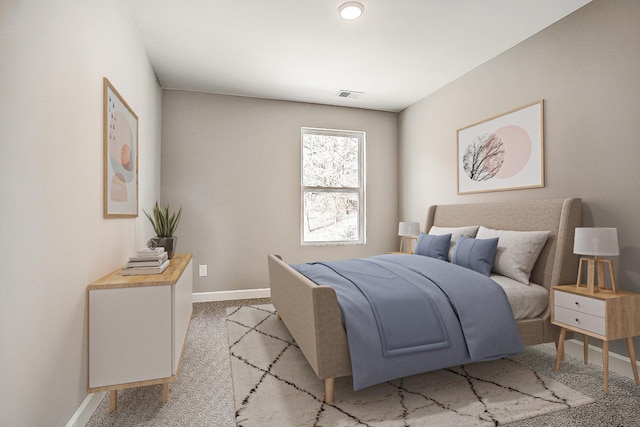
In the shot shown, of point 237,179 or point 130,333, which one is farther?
point 237,179

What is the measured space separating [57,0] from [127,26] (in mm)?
1199

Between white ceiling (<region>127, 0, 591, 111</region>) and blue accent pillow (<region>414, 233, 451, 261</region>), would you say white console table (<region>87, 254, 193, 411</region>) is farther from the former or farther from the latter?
blue accent pillow (<region>414, 233, 451, 261</region>)

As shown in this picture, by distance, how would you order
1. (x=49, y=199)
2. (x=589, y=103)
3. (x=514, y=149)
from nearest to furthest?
1. (x=49, y=199)
2. (x=589, y=103)
3. (x=514, y=149)

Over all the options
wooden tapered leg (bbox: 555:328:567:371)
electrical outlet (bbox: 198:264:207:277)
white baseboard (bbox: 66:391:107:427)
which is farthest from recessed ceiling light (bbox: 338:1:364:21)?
electrical outlet (bbox: 198:264:207:277)

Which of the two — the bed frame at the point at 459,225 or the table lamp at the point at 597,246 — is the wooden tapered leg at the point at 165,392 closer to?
the bed frame at the point at 459,225

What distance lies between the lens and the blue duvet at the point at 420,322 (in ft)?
6.04

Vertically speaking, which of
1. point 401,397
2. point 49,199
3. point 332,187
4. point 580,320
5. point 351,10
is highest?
point 351,10

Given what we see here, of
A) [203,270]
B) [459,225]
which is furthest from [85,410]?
[459,225]

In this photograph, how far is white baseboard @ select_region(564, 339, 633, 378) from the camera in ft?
7.27

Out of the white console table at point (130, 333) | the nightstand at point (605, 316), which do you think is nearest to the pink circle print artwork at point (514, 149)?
the nightstand at point (605, 316)

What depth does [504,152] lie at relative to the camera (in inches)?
124

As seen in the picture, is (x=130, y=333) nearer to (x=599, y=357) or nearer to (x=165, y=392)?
(x=165, y=392)

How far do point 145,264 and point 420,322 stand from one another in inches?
66.1

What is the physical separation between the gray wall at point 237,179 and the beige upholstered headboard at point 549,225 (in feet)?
7.25
